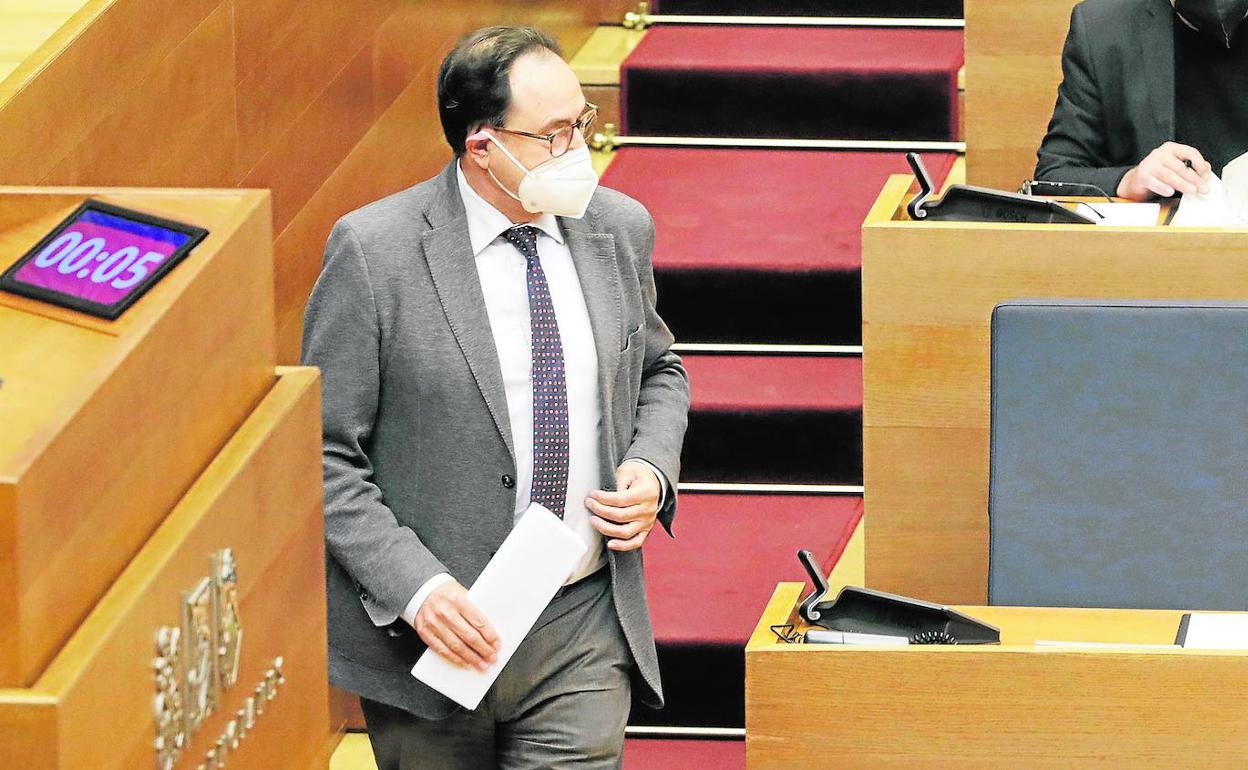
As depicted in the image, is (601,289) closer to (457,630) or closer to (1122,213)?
(457,630)

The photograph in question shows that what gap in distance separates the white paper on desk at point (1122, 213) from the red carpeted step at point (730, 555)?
0.81 meters

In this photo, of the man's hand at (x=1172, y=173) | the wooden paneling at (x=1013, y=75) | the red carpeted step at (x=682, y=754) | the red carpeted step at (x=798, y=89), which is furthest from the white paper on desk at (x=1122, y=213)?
the red carpeted step at (x=798, y=89)

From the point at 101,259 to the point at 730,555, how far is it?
2284 mm

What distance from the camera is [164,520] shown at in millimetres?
1031

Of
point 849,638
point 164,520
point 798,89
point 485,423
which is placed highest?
point 164,520

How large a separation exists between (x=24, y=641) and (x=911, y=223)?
1.74 metres

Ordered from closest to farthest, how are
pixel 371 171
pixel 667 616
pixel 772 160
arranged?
pixel 667 616
pixel 371 171
pixel 772 160

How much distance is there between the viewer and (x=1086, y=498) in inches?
85.0

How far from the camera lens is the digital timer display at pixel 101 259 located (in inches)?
42.1

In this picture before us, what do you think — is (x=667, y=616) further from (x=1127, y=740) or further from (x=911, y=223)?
(x=1127, y=740)

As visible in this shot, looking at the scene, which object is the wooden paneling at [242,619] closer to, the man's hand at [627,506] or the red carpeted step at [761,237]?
the man's hand at [627,506]

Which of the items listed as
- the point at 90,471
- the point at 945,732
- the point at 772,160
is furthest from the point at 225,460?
the point at 772,160

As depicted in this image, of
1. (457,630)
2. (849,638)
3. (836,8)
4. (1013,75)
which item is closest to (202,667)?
(457,630)

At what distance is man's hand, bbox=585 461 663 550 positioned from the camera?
2.07 m
